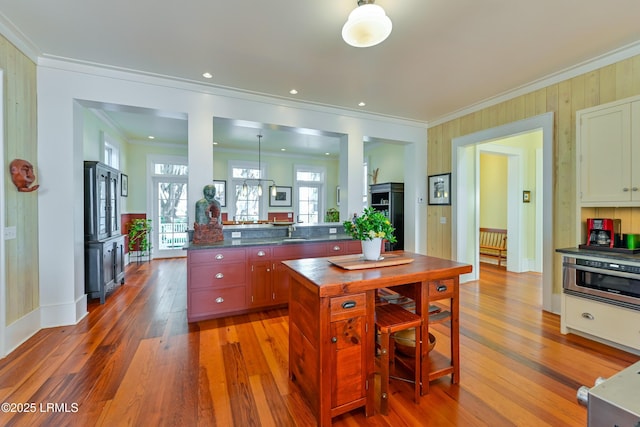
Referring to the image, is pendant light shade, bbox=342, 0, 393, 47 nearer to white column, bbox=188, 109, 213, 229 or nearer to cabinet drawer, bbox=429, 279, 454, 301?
cabinet drawer, bbox=429, 279, 454, 301

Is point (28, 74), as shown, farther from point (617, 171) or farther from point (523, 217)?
point (523, 217)

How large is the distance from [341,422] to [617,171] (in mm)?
3261

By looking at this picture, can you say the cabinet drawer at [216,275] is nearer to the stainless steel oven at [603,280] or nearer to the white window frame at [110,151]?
the stainless steel oven at [603,280]

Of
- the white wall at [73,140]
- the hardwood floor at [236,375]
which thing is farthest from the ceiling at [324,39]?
the hardwood floor at [236,375]

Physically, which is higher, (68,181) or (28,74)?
(28,74)

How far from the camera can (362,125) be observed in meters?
4.53

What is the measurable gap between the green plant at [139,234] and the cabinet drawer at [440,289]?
6.37 metres

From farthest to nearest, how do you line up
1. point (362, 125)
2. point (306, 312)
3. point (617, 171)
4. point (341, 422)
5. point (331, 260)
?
point (362, 125) < point (617, 171) < point (331, 260) < point (306, 312) < point (341, 422)

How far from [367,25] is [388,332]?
196 centimetres

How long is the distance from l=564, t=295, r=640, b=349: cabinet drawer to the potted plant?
2145mm

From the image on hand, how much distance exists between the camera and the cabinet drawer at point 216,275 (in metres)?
3.03

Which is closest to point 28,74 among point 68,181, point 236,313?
point 68,181

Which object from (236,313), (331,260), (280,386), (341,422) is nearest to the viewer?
(341,422)

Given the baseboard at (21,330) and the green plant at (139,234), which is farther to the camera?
the green plant at (139,234)
